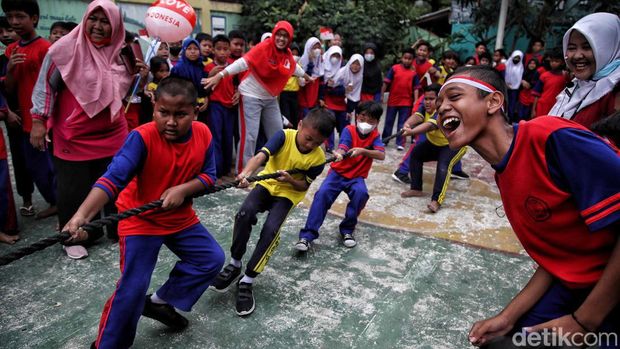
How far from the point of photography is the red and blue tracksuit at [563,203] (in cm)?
128

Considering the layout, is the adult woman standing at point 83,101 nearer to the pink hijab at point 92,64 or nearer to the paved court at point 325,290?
the pink hijab at point 92,64

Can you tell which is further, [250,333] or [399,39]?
[399,39]

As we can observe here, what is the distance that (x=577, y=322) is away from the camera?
1.37 metres

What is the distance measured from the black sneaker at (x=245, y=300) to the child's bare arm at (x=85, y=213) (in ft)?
3.61

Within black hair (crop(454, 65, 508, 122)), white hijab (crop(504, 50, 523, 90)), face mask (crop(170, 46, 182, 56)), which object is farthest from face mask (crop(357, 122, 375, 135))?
white hijab (crop(504, 50, 523, 90))

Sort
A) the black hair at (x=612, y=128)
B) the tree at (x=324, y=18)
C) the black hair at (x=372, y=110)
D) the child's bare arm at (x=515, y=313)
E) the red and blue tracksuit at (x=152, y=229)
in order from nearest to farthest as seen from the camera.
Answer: the child's bare arm at (x=515, y=313) → the black hair at (x=612, y=128) → the red and blue tracksuit at (x=152, y=229) → the black hair at (x=372, y=110) → the tree at (x=324, y=18)

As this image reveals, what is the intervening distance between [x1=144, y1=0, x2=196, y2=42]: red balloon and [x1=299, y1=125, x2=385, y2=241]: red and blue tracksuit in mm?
1784

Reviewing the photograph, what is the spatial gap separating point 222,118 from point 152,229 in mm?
3159

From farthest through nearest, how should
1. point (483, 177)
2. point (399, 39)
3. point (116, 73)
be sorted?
1. point (399, 39)
2. point (483, 177)
3. point (116, 73)

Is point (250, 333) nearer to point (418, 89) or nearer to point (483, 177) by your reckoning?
point (483, 177)

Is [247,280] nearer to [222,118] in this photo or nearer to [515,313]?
[515,313]

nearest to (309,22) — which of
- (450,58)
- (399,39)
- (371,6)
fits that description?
(371,6)

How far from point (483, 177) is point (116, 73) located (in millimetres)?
4856

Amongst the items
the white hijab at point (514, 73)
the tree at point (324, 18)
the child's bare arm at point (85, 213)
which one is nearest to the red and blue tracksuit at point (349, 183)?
the child's bare arm at point (85, 213)
